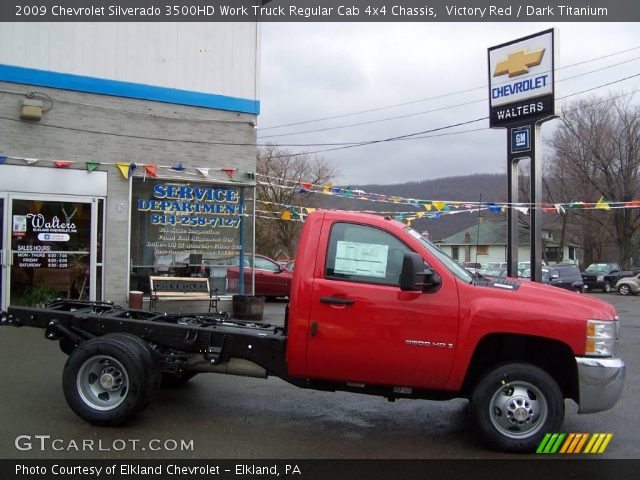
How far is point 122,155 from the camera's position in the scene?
1209 cm

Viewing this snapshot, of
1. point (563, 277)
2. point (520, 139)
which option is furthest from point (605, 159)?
point (520, 139)

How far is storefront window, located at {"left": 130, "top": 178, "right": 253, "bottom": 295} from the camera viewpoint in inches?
493

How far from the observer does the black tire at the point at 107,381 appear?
516cm

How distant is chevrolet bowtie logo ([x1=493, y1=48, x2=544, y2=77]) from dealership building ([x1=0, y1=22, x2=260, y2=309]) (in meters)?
7.28

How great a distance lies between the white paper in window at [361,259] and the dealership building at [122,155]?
26.6 feet

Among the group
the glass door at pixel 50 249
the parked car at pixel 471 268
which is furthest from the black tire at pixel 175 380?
the glass door at pixel 50 249

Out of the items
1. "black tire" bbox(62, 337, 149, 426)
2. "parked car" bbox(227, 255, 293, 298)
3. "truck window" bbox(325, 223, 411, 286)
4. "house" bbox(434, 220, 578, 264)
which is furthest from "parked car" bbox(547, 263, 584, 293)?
"house" bbox(434, 220, 578, 264)

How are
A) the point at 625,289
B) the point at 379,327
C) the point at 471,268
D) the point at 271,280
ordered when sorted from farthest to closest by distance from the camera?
the point at 625,289 → the point at 271,280 → the point at 471,268 → the point at 379,327

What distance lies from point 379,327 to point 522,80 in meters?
13.2

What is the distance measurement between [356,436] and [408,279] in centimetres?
161

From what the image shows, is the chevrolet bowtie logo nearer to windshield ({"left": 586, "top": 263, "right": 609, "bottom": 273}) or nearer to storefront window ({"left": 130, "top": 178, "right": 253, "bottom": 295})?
storefront window ({"left": 130, "top": 178, "right": 253, "bottom": 295})

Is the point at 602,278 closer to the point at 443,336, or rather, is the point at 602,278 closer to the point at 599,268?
the point at 599,268

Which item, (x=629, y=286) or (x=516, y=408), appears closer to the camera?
(x=516, y=408)

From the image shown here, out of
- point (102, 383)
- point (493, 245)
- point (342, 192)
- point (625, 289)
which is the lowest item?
point (625, 289)
